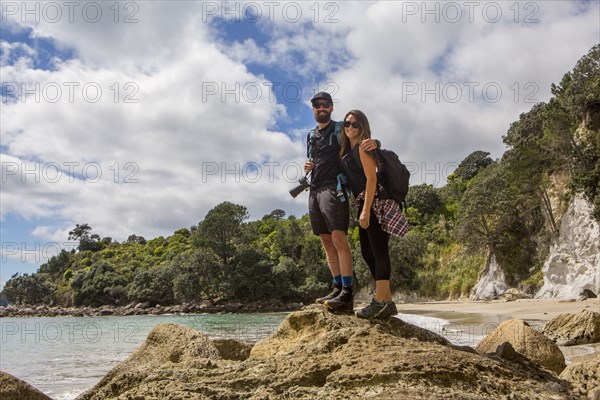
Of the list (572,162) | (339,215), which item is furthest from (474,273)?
(339,215)

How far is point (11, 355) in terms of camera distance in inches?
755

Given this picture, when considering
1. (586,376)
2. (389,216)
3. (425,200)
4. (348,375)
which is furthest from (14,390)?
(425,200)

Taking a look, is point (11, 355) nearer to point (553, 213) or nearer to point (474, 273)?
point (553, 213)

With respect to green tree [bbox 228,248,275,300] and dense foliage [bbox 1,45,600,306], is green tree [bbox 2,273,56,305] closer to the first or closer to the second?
dense foliage [bbox 1,45,600,306]

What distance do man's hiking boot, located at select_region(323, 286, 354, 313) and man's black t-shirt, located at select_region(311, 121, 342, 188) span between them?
1.11 meters

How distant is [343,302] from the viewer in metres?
4.81

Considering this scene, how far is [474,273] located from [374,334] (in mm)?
43521

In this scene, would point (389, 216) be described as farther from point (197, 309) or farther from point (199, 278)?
point (199, 278)

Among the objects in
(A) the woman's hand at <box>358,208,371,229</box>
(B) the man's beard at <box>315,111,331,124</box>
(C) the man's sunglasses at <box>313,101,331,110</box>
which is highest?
(C) the man's sunglasses at <box>313,101,331,110</box>

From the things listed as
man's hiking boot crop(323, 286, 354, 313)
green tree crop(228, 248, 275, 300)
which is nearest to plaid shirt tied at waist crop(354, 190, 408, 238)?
man's hiking boot crop(323, 286, 354, 313)

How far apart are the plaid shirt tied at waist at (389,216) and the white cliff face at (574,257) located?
27.0m

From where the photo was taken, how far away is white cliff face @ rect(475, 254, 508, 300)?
38.0m

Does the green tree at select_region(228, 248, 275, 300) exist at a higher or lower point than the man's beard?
lower

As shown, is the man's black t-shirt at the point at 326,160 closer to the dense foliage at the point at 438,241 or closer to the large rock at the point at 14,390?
the large rock at the point at 14,390
